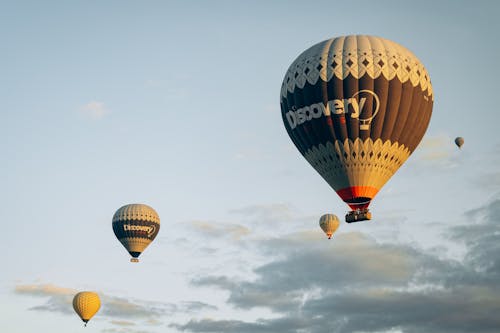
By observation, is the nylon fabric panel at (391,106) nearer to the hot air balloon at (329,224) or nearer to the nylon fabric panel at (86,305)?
the hot air balloon at (329,224)

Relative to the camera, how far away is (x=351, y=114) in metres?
67.9

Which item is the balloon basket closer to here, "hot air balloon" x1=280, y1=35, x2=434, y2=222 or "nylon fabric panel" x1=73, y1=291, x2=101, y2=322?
"hot air balloon" x1=280, y1=35, x2=434, y2=222

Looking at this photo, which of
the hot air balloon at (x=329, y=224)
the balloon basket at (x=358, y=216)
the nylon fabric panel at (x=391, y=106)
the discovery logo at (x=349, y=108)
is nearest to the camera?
the discovery logo at (x=349, y=108)

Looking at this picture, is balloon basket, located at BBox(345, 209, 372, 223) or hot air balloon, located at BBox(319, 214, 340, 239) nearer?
balloon basket, located at BBox(345, 209, 372, 223)

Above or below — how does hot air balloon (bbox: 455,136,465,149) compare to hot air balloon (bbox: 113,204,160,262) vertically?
above

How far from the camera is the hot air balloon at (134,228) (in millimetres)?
108562

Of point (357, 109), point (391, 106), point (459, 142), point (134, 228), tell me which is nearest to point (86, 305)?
point (134, 228)

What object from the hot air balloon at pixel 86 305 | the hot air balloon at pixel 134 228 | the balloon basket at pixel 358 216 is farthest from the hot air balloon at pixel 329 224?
the balloon basket at pixel 358 216

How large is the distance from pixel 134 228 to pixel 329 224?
24629 mm

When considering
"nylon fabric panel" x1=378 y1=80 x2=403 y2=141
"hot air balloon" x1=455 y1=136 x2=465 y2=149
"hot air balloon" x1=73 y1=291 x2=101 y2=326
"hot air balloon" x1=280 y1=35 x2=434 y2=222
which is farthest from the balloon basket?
"hot air balloon" x1=73 y1=291 x2=101 y2=326

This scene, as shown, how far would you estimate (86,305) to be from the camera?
11038 centimetres

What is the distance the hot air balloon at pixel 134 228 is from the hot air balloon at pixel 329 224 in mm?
21464

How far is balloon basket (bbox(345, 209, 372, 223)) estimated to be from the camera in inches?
2761

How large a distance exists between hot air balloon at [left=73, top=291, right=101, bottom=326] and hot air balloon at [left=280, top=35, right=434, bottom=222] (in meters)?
49.5
